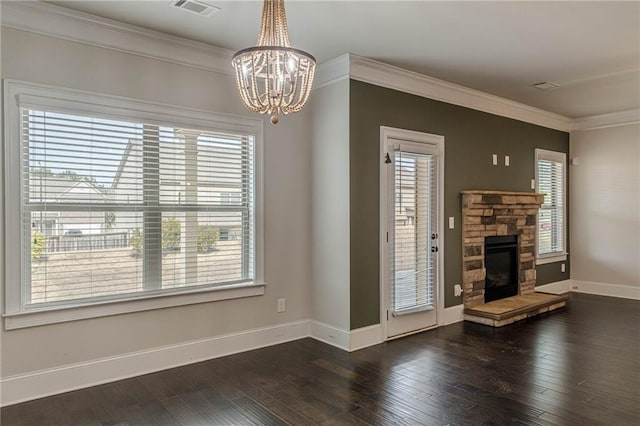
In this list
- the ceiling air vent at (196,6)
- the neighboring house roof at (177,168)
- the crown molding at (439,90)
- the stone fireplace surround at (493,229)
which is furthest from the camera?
the stone fireplace surround at (493,229)

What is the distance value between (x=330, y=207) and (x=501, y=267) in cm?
283

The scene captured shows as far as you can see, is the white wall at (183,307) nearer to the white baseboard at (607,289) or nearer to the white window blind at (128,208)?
the white window blind at (128,208)

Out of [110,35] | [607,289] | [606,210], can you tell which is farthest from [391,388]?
[606,210]

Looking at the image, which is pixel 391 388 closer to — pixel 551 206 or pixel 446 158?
pixel 446 158

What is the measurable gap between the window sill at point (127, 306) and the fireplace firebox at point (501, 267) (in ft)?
9.89

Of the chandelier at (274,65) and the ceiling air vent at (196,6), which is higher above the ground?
the ceiling air vent at (196,6)

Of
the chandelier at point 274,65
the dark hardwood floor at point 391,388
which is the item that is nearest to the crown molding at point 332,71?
the chandelier at point 274,65

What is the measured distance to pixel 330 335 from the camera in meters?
4.24

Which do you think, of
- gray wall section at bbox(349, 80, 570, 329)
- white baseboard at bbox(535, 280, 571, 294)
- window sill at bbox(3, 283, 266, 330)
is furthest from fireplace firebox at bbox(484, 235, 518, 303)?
window sill at bbox(3, 283, 266, 330)

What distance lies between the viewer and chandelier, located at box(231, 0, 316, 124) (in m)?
2.20

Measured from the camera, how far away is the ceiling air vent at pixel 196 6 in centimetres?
295

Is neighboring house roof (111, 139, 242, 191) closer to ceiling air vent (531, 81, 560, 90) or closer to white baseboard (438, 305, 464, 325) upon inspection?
white baseboard (438, 305, 464, 325)

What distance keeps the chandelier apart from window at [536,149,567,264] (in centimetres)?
523

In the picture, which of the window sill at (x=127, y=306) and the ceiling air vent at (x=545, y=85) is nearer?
the window sill at (x=127, y=306)
